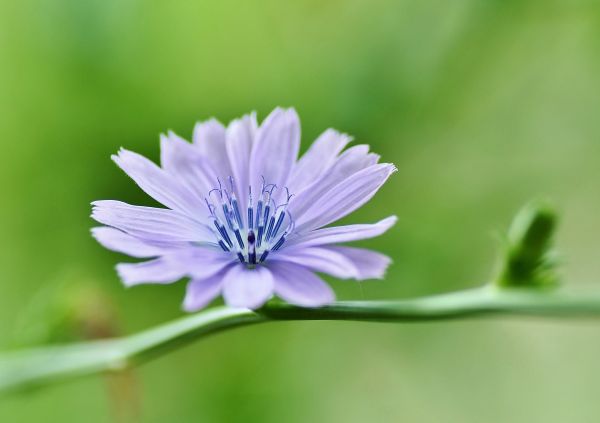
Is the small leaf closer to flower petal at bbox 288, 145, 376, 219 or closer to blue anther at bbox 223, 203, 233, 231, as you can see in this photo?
flower petal at bbox 288, 145, 376, 219

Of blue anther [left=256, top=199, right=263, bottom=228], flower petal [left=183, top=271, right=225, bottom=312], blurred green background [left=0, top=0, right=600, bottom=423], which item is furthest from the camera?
blurred green background [left=0, top=0, right=600, bottom=423]

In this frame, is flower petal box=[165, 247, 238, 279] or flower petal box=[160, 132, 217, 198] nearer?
flower petal box=[165, 247, 238, 279]

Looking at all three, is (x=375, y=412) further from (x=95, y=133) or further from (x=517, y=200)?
(x=95, y=133)

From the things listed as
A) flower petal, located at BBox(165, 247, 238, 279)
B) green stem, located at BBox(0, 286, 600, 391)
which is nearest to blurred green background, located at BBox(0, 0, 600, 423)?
green stem, located at BBox(0, 286, 600, 391)

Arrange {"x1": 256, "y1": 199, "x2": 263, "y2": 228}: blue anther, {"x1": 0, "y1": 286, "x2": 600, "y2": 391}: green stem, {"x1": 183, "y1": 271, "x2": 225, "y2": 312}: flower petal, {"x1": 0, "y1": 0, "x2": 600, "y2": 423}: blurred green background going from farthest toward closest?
1. {"x1": 0, "y1": 0, "x2": 600, "y2": 423}: blurred green background
2. {"x1": 256, "y1": 199, "x2": 263, "y2": 228}: blue anther
3. {"x1": 0, "y1": 286, "x2": 600, "y2": 391}: green stem
4. {"x1": 183, "y1": 271, "x2": 225, "y2": 312}: flower petal

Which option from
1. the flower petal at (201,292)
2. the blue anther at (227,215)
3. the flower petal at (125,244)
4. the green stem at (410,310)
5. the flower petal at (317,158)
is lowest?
the flower petal at (201,292)

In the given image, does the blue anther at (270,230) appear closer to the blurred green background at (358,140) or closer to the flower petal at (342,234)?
the flower petal at (342,234)

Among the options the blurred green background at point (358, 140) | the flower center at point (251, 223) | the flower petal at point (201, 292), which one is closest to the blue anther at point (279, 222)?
the flower center at point (251, 223)
